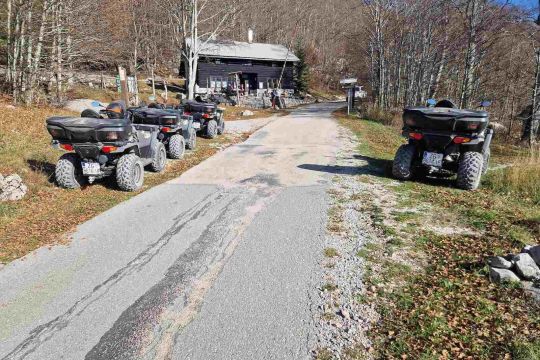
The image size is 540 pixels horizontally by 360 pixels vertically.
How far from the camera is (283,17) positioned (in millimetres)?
68062

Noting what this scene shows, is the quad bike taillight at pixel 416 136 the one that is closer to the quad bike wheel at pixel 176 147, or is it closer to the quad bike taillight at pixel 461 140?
the quad bike taillight at pixel 461 140

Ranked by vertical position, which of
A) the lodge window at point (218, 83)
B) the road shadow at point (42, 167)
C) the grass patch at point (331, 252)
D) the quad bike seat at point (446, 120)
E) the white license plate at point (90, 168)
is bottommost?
the grass patch at point (331, 252)

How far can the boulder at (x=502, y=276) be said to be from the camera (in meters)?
3.64

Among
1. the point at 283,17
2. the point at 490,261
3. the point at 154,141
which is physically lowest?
the point at 490,261

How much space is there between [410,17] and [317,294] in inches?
1079

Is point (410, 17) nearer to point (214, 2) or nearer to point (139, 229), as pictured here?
point (214, 2)

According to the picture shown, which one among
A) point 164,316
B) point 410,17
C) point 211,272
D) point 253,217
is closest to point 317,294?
point 211,272

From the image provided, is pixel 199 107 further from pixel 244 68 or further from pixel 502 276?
pixel 244 68

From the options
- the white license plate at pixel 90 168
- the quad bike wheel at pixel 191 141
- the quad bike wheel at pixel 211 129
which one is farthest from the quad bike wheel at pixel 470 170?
the quad bike wheel at pixel 211 129

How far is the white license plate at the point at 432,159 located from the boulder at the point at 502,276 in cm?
397

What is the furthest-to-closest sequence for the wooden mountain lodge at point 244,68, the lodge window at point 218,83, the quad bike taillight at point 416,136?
the lodge window at point 218,83 < the wooden mountain lodge at point 244,68 < the quad bike taillight at point 416,136

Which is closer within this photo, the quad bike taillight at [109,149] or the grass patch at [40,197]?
the grass patch at [40,197]

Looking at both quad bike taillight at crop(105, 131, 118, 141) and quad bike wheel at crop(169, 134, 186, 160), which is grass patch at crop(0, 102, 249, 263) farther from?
quad bike taillight at crop(105, 131, 118, 141)

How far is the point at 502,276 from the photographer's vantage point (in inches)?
144
